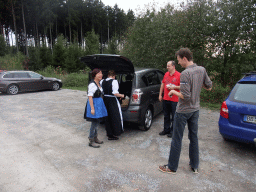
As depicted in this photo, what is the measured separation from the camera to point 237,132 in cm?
365

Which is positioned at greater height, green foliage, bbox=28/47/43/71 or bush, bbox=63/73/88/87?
green foliage, bbox=28/47/43/71

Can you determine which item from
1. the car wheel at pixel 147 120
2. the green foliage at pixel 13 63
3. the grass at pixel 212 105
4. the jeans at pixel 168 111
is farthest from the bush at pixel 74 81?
the jeans at pixel 168 111

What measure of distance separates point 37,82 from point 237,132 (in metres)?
12.8

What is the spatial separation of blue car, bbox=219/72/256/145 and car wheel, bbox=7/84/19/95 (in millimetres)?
12503

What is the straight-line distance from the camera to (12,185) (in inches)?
111

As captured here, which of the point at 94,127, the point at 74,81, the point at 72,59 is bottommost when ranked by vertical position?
the point at 74,81

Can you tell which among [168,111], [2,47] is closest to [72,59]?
[2,47]

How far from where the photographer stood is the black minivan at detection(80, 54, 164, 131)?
4738mm

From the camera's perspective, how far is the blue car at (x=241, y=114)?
351 centimetres

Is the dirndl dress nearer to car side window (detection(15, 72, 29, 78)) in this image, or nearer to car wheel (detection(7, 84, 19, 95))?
car wheel (detection(7, 84, 19, 95))

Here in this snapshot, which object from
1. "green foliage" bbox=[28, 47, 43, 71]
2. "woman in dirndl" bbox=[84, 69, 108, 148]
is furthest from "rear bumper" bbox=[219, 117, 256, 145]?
"green foliage" bbox=[28, 47, 43, 71]

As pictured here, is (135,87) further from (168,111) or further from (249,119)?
(249,119)

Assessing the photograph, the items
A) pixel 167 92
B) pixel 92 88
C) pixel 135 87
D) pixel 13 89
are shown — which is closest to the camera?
pixel 92 88

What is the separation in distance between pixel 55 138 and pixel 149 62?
339 inches
